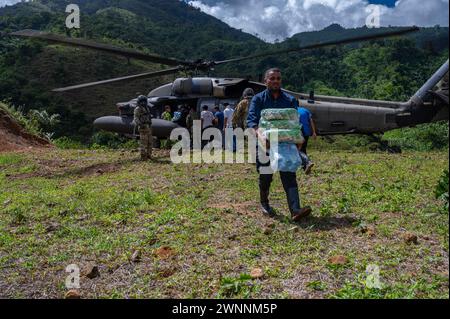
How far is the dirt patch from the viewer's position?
16.0m

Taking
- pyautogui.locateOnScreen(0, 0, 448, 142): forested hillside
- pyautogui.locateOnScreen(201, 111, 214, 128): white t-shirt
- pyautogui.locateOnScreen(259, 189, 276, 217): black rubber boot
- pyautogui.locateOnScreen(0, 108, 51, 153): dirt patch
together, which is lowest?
pyautogui.locateOnScreen(259, 189, 276, 217): black rubber boot

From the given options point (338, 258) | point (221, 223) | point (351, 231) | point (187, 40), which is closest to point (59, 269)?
point (221, 223)

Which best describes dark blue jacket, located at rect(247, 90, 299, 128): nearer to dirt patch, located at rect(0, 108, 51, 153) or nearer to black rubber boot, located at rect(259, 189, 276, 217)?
black rubber boot, located at rect(259, 189, 276, 217)

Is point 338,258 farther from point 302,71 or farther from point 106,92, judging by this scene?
point 302,71

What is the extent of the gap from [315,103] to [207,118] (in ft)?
11.5

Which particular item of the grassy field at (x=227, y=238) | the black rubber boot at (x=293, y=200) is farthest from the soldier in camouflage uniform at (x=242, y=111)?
the black rubber boot at (x=293, y=200)

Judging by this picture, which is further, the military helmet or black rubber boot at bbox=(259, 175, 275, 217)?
the military helmet

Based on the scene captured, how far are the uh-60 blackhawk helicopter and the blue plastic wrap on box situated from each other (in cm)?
685

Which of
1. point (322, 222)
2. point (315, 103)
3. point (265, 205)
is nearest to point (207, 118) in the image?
point (315, 103)

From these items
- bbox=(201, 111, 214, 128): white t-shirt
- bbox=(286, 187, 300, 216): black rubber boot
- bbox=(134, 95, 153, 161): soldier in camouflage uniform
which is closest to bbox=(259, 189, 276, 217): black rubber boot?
bbox=(286, 187, 300, 216): black rubber boot

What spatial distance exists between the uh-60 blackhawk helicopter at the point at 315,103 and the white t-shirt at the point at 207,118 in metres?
0.81

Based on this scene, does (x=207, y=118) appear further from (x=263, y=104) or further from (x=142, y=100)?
(x=263, y=104)

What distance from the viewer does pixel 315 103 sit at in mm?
14055
